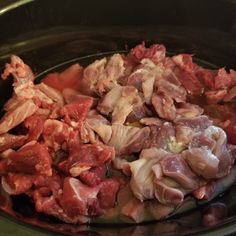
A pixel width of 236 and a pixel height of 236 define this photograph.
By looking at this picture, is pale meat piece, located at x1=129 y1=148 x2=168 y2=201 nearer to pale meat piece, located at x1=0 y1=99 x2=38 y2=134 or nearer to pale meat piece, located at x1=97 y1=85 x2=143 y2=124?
pale meat piece, located at x1=97 y1=85 x2=143 y2=124

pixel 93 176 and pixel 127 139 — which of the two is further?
pixel 127 139

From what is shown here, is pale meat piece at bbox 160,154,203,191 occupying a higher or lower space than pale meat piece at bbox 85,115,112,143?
lower

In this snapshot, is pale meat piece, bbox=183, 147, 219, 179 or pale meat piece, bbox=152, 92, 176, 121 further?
pale meat piece, bbox=152, 92, 176, 121

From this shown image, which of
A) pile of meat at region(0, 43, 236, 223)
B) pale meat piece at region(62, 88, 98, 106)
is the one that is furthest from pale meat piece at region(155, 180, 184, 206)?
pale meat piece at region(62, 88, 98, 106)

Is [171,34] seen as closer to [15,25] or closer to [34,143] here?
[15,25]

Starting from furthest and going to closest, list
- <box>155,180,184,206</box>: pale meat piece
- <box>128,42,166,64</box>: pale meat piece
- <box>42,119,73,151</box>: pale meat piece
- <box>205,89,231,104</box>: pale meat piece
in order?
<box>128,42,166,64</box>: pale meat piece, <box>205,89,231,104</box>: pale meat piece, <box>42,119,73,151</box>: pale meat piece, <box>155,180,184,206</box>: pale meat piece

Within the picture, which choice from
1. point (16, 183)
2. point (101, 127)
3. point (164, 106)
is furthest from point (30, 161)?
point (164, 106)

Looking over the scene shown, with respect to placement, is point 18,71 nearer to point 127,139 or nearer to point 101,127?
point 101,127

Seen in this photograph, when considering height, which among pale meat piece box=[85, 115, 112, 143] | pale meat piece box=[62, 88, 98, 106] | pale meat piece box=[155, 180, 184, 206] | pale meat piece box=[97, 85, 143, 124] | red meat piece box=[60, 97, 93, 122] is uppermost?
pale meat piece box=[62, 88, 98, 106]
